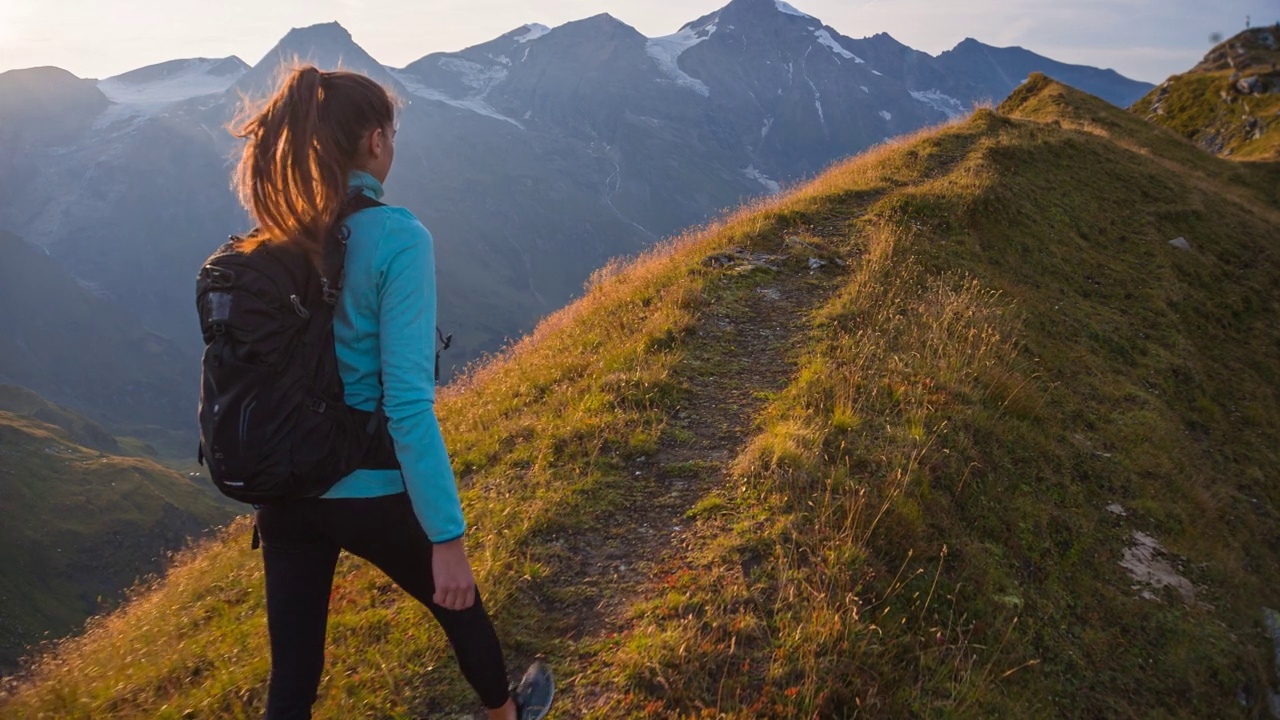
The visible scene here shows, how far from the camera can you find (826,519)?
4.74 meters

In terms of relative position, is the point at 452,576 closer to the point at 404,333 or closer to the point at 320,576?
the point at 320,576

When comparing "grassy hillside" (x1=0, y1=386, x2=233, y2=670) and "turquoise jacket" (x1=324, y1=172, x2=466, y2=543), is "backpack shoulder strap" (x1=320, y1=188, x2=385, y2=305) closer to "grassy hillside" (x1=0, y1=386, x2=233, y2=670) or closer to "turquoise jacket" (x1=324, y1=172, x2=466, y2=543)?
"turquoise jacket" (x1=324, y1=172, x2=466, y2=543)

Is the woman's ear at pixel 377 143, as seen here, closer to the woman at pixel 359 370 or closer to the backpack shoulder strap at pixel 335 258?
the woman at pixel 359 370

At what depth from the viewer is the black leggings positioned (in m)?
2.49


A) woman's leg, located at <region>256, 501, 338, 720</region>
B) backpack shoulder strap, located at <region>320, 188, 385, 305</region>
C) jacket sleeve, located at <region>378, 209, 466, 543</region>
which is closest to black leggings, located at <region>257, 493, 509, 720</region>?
woman's leg, located at <region>256, 501, 338, 720</region>

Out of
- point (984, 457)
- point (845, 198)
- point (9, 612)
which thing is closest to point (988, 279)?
point (845, 198)

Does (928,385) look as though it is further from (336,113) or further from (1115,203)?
(1115,203)

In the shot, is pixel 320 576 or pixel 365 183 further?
pixel 320 576

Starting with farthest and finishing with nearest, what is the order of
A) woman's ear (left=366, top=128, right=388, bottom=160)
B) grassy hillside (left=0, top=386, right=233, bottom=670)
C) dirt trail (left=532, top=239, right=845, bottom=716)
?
grassy hillside (left=0, top=386, right=233, bottom=670) < dirt trail (left=532, top=239, right=845, bottom=716) < woman's ear (left=366, top=128, right=388, bottom=160)

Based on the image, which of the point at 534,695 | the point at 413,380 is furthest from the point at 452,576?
the point at 534,695

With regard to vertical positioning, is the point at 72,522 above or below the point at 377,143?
below

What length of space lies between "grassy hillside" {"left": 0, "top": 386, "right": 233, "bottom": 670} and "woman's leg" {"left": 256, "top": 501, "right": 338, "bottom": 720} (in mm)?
80055

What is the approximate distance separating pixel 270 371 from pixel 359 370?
1.09ft

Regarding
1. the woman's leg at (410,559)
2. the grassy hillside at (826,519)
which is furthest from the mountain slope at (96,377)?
the woman's leg at (410,559)
